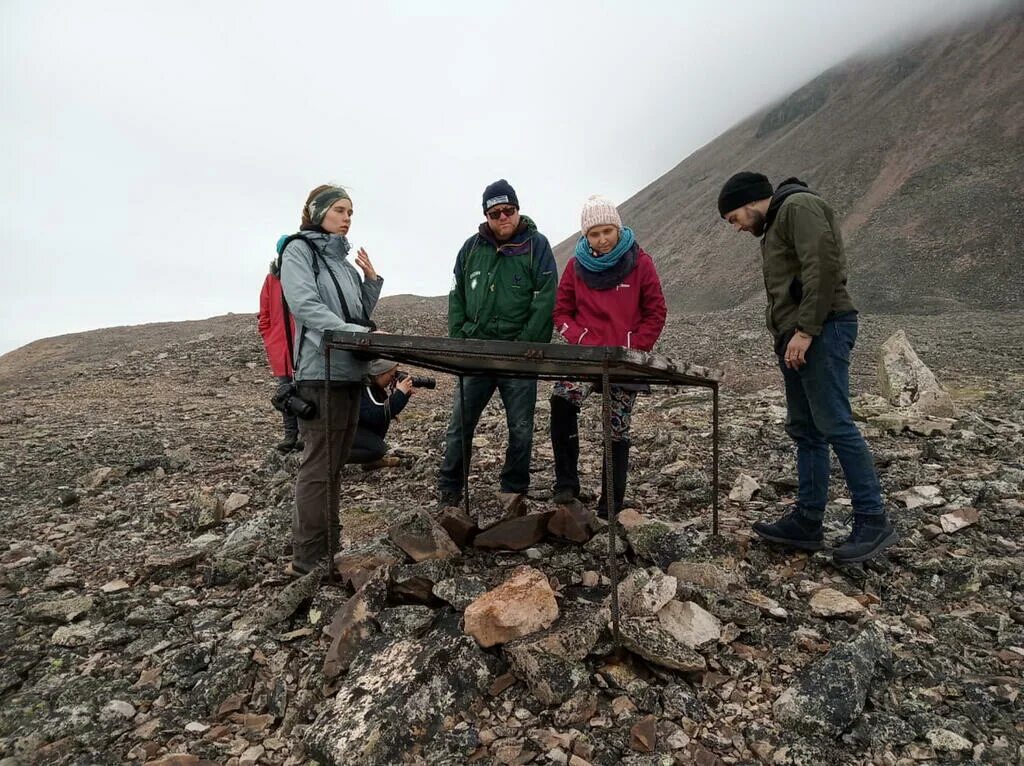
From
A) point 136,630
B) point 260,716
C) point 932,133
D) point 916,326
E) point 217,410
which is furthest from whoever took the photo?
point 932,133

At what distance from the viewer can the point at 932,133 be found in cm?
4947

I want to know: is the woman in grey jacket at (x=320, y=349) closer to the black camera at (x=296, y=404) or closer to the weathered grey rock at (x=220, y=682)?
the black camera at (x=296, y=404)

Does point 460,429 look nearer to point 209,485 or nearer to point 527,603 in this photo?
point 527,603

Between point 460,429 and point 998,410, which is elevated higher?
point 460,429

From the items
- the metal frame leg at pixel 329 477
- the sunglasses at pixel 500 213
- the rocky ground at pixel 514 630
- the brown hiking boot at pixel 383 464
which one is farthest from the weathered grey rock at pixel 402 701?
the brown hiking boot at pixel 383 464

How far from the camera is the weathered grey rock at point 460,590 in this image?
10.9 feet

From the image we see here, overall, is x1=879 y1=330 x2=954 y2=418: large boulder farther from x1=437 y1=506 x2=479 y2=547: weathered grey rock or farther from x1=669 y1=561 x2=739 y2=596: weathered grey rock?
x1=437 y1=506 x2=479 y2=547: weathered grey rock

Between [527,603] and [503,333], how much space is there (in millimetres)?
2157

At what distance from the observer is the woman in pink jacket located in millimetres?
4406

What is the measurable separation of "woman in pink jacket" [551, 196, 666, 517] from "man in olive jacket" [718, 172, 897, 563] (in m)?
0.73

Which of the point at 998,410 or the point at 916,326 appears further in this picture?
the point at 916,326

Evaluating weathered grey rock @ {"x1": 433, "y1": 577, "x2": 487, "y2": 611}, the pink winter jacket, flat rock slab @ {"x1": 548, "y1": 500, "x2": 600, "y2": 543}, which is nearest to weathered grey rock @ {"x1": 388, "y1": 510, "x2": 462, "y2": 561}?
weathered grey rock @ {"x1": 433, "y1": 577, "x2": 487, "y2": 611}

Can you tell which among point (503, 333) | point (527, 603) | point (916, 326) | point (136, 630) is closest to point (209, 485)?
point (136, 630)

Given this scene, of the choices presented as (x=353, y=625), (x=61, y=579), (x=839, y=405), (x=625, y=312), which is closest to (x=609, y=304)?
(x=625, y=312)
